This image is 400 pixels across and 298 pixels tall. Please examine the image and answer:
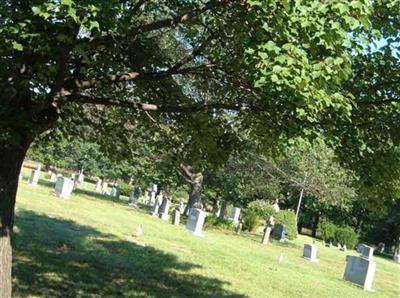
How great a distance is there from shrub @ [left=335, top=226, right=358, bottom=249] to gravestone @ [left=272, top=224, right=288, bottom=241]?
11310 mm

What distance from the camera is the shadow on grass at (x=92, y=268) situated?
9586 millimetres

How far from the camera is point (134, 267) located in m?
12.5

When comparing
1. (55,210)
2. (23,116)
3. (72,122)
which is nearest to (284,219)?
(55,210)

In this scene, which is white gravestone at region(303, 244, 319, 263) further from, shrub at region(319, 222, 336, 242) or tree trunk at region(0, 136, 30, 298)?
shrub at region(319, 222, 336, 242)

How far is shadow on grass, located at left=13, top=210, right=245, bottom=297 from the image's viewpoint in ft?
31.4

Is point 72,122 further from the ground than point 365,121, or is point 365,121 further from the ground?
point 365,121

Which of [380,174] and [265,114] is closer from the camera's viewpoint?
[265,114]

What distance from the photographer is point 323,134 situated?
23.5 ft

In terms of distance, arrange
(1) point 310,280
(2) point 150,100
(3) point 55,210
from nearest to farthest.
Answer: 1. (2) point 150,100
2. (1) point 310,280
3. (3) point 55,210

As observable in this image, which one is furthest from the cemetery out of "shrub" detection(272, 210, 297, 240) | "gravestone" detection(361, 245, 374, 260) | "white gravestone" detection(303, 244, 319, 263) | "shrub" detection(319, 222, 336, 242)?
"shrub" detection(319, 222, 336, 242)

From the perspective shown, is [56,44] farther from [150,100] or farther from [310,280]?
[310,280]

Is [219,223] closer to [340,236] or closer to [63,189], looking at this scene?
[63,189]

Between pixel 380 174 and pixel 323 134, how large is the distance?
1.15m

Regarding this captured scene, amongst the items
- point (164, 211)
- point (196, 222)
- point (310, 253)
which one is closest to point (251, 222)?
point (164, 211)
